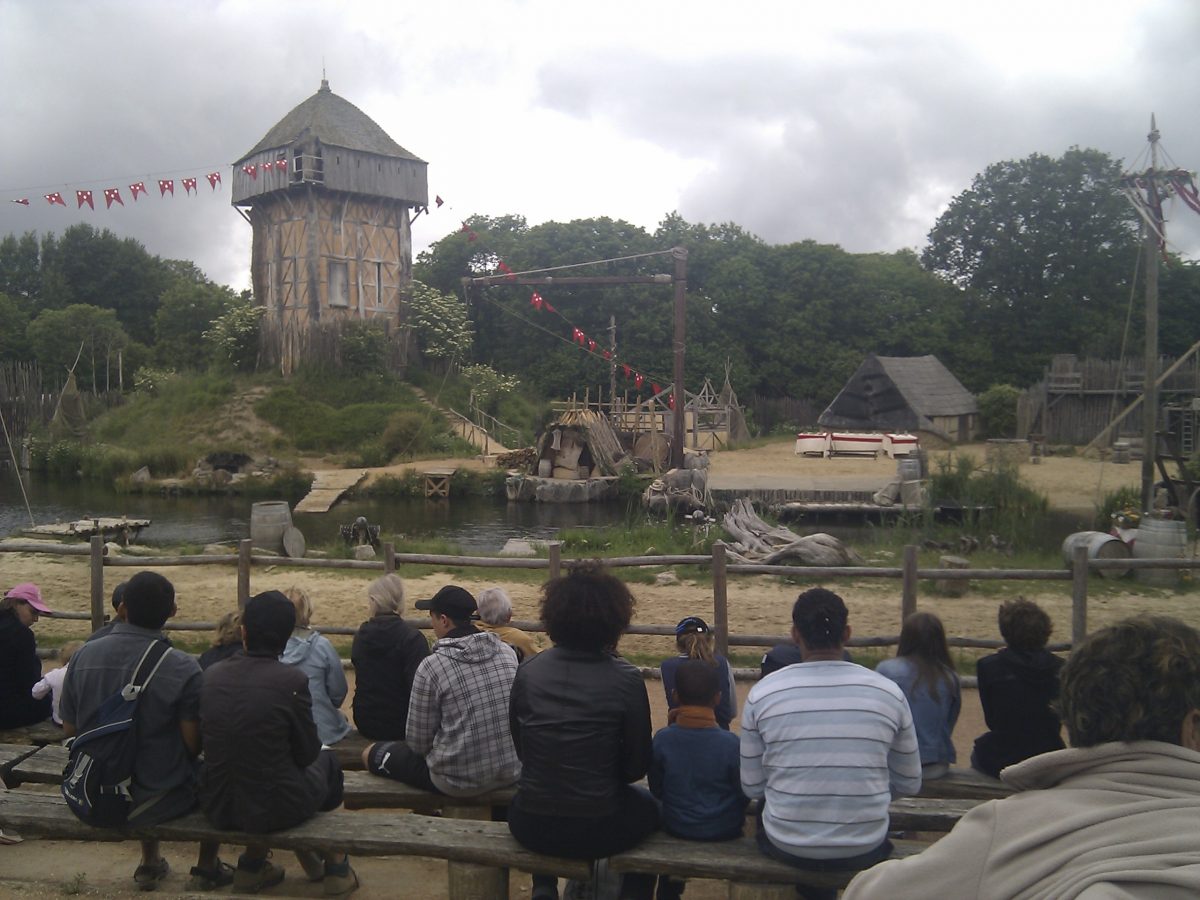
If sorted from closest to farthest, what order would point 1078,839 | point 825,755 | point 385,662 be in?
1. point 1078,839
2. point 825,755
3. point 385,662

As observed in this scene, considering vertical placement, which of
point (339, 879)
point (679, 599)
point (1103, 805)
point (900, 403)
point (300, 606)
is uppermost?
point (900, 403)

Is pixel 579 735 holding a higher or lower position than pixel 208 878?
higher

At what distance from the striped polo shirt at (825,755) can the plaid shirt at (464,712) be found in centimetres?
117

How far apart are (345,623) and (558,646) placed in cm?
650

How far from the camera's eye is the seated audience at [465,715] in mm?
3875

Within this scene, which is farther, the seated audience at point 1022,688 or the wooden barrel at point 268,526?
the wooden barrel at point 268,526

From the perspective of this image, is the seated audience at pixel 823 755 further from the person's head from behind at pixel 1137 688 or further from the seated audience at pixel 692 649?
the person's head from behind at pixel 1137 688

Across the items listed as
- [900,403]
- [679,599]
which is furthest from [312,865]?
Result: [900,403]

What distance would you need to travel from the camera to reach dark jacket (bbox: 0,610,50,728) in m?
4.85

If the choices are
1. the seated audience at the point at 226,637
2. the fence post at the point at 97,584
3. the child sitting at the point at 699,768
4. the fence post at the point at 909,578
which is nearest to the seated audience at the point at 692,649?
the child sitting at the point at 699,768

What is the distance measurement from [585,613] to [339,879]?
5.47 ft

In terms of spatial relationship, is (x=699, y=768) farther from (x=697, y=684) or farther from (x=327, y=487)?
(x=327, y=487)

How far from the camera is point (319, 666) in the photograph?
4.52 metres

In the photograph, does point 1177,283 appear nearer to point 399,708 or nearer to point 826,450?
point 826,450
